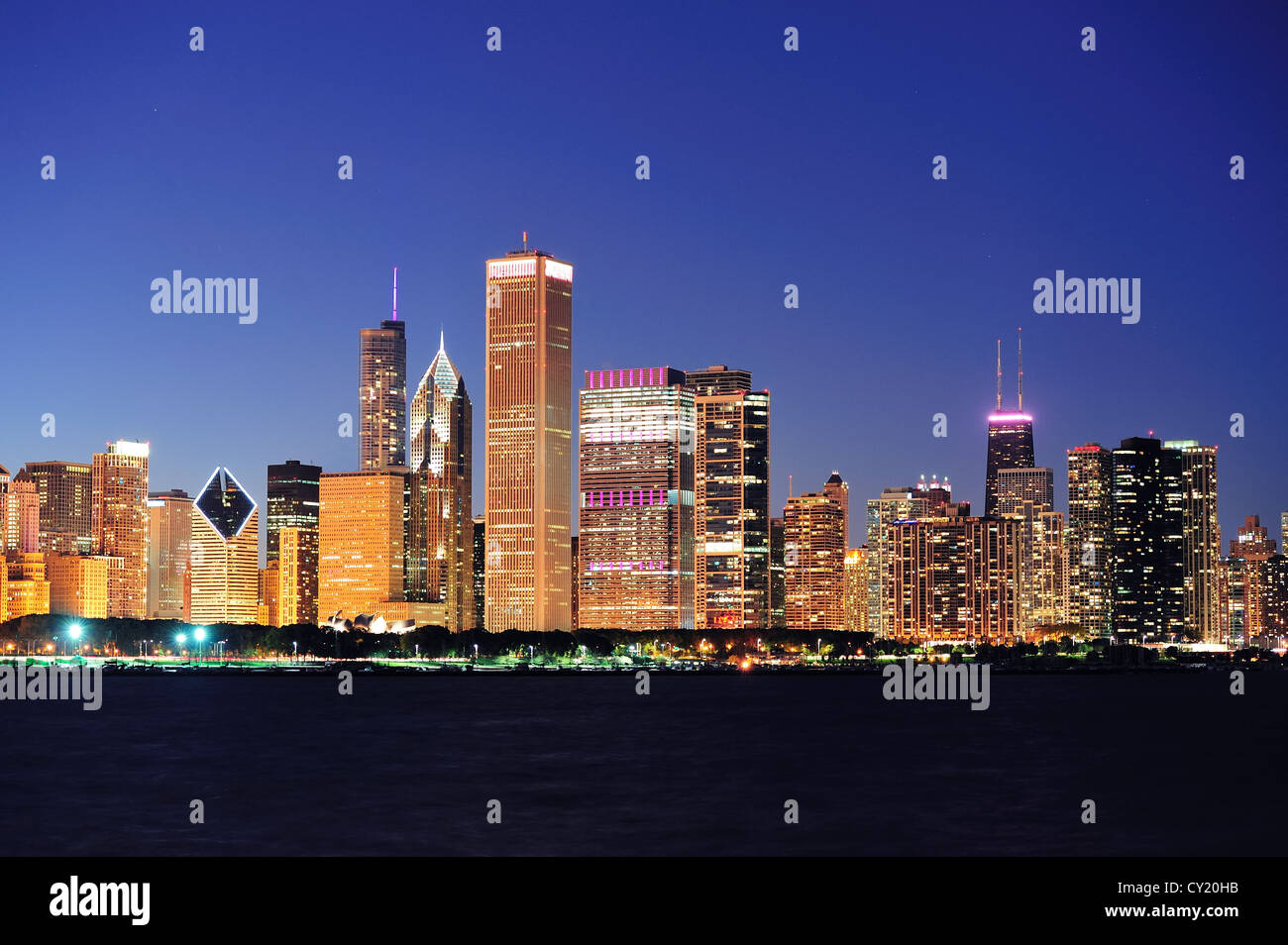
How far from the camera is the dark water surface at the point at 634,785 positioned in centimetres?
6275

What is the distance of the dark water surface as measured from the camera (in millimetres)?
62750

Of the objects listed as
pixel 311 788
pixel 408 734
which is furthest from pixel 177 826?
pixel 408 734

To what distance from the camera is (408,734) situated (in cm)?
12888

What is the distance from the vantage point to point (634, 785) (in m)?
85.2

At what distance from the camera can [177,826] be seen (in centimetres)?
6675

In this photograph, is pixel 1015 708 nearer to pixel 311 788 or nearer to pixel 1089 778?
pixel 1089 778
